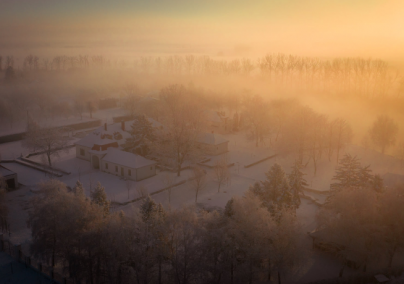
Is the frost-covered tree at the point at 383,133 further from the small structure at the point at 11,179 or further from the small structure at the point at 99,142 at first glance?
the small structure at the point at 11,179

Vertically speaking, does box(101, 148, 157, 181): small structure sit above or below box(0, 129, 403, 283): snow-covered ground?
above

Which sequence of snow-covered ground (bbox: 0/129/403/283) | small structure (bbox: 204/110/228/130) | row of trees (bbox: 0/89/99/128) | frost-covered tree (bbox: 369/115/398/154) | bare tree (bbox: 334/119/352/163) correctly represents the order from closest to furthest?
snow-covered ground (bbox: 0/129/403/283)
bare tree (bbox: 334/119/352/163)
frost-covered tree (bbox: 369/115/398/154)
small structure (bbox: 204/110/228/130)
row of trees (bbox: 0/89/99/128)

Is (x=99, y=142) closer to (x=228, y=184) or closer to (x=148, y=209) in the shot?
(x=228, y=184)

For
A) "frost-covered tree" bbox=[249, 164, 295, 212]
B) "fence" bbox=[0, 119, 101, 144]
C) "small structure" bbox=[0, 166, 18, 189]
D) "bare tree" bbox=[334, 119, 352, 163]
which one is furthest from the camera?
"fence" bbox=[0, 119, 101, 144]

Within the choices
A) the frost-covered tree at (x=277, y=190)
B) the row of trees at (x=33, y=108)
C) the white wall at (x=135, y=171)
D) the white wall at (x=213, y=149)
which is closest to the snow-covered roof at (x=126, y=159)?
the white wall at (x=135, y=171)

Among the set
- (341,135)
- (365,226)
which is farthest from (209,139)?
(365,226)

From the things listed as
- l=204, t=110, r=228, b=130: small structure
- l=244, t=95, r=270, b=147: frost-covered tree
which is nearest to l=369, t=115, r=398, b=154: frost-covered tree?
l=244, t=95, r=270, b=147: frost-covered tree

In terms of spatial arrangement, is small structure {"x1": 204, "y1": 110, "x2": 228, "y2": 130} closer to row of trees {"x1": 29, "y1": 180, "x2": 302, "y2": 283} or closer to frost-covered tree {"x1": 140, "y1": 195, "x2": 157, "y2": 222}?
frost-covered tree {"x1": 140, "y1": 195, "x2": 157, "y2": 222}
